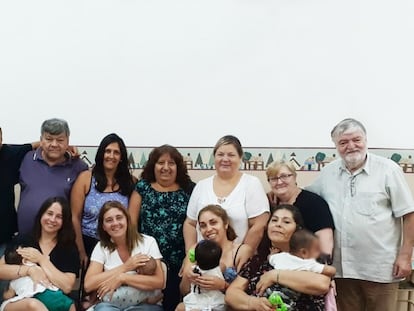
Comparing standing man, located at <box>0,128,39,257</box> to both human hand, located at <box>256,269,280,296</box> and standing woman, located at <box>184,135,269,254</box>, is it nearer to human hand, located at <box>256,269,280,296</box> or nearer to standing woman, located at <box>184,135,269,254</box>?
standing woman, located at <box>184,135,269,254</box>

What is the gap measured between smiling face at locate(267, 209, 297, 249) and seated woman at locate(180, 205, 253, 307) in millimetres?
215

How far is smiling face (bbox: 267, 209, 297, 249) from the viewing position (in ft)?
7.35

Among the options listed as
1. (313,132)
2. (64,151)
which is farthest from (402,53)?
(64,151)

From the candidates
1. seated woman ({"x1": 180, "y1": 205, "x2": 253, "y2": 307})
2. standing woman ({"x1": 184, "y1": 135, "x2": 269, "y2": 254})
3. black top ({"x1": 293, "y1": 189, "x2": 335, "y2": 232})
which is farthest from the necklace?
black top ({"x1": 293, "y1": 189, "x2": 335, "y2": 232})

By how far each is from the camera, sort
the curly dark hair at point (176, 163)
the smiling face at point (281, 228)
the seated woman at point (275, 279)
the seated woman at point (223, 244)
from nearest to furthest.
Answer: the seated woman at point (275, 279) → the smiling face at point (281, 228) → the seated woman at point (223, 244) → the curly dark hair at point (176, 163)

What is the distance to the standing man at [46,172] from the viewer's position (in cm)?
268

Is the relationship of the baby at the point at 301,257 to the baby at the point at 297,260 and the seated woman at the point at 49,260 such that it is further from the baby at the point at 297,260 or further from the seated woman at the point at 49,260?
the seated woman at the point at 49,260

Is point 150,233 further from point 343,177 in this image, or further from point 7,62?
point 7,62

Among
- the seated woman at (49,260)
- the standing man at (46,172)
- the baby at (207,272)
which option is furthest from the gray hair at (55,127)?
the baby at (207,272)

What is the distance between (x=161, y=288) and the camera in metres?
2.50

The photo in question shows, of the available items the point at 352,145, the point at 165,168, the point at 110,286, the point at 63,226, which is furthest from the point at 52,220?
the point at 352,145

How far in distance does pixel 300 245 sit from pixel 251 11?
1604mm

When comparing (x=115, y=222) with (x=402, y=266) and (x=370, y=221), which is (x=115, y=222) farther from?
(x=402, y=266)

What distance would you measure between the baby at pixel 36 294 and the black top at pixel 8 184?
15.3 inches
